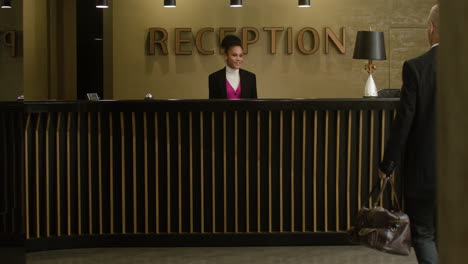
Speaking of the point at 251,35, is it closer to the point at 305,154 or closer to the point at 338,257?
the point at 305,154

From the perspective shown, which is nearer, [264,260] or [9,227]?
[9,227]

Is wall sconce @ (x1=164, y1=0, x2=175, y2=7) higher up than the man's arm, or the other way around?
wall sconce @ (x1=164, y1=0, x2=175, y2=7)

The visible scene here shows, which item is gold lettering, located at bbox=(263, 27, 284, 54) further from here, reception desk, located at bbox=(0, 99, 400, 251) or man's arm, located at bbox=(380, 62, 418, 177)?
man's arm, located at bbox=(380, 62, 418, 177)

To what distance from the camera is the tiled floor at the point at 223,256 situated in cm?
541

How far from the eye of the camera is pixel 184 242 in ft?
19.3

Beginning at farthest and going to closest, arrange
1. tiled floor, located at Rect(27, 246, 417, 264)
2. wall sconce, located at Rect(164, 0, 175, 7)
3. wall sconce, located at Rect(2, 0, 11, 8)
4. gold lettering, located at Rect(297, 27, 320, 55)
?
gold lettering, located at Rect(297, 27, 320, 55) → wall sconce, located at Rect(164, 0, 175, 7) → tiled floor, located at Rect(27, 246, 417, 264) → wall sconce, located at Rect(2, 0, 11, 8)

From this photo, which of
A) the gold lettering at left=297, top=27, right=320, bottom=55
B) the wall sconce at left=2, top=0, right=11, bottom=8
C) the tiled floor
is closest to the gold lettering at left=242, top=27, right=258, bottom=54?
the gold lettering at left=297, top=27, right=320, bottom=55

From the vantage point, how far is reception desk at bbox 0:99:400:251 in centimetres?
571

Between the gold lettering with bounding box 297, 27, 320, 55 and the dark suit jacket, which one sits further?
the gold lettering with bounding box 297, 27, 320, 55

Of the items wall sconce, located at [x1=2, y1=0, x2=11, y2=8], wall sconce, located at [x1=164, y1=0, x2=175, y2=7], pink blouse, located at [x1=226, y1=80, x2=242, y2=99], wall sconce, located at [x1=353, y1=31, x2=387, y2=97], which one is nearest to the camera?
wall sconce, located at [x1=2, y1=0, x2=11, y2=8]

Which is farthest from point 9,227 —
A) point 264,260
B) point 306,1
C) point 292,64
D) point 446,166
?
point 292,64

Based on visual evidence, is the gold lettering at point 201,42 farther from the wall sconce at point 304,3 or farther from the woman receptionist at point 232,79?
the woman receptionist at point 232,79

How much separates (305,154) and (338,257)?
0.86m

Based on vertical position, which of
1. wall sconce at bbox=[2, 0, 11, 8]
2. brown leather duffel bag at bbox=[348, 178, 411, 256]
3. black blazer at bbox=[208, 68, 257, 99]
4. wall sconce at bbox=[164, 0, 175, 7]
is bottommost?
brown leather duffel bag at bbox=[348, 178, 411, 256]
